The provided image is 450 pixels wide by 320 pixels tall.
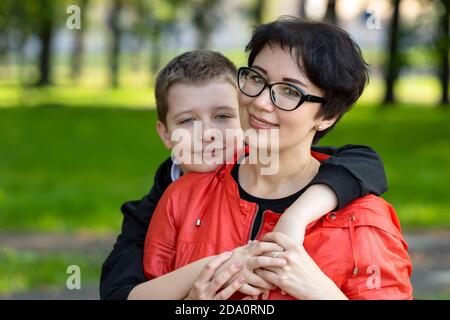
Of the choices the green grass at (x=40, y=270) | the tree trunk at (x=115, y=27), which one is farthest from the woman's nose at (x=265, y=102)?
the tree trunk at (x=115, y=27)

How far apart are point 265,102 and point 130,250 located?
70 cm

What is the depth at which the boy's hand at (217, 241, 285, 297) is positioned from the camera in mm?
2289

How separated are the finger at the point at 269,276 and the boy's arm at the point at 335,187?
0.35 feet

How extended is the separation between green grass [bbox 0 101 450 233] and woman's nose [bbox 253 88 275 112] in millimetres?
6595

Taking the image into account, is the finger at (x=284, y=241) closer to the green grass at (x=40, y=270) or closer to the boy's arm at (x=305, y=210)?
the boy's arm at (x=305, y=210)

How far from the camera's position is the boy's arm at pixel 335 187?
2.34 metres

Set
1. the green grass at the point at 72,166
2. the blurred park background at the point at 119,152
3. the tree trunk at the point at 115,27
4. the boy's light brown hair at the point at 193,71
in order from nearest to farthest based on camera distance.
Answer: the boy's light brown hair at the point at 193,71, the blurred park background at the point at 119,152, the green grass at the point at 72,166, the tree trunk at the point at 115,27

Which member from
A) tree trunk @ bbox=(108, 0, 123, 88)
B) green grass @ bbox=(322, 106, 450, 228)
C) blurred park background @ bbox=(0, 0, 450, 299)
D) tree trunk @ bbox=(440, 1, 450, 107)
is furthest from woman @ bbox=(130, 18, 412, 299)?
tree trunk @ bbox=(108, 0, 123, 88)

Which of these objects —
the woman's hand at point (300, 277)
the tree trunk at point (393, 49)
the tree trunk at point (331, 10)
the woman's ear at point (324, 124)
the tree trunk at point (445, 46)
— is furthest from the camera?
the tree trunk at point (393, 49)

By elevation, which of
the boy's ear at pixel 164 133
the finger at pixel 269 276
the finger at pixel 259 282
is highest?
the boy's ear at pixel 164 133

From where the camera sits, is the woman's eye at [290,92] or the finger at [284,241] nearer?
the finger at [284,241]

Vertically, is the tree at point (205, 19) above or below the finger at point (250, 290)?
above

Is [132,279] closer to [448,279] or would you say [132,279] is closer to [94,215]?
[448,279]

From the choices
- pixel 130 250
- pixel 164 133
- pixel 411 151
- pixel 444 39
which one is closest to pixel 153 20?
pixel 444 39
